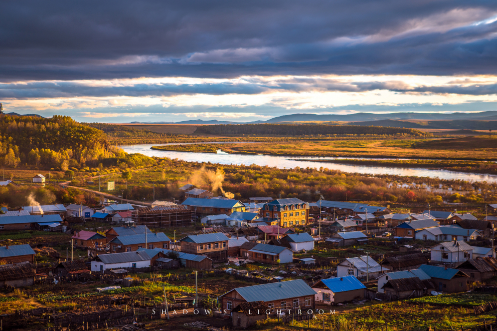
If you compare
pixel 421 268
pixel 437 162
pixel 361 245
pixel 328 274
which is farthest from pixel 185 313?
pixel 437 162

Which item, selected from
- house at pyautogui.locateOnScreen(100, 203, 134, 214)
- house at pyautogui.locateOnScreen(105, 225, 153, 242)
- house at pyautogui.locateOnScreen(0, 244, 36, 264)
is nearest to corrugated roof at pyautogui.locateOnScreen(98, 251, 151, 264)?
house at pyautogui.locateOnScreen(0, 244, 36, 264)

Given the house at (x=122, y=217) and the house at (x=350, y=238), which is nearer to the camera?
the house at (x=350, y=238)

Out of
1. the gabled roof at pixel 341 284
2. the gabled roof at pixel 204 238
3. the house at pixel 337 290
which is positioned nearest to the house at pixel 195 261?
the gabled roof at pixel 204 238

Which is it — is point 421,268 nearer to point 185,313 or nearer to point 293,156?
point 185,313

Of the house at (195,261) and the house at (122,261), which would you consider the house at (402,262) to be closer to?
the house at (195,261)

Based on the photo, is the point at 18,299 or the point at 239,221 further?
the point at 239,221

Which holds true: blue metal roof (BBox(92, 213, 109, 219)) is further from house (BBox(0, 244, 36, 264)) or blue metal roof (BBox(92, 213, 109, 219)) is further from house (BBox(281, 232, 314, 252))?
house (BBox(281, 232, 314, 252))
